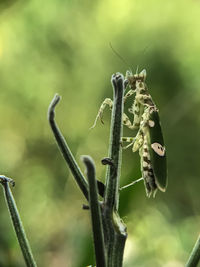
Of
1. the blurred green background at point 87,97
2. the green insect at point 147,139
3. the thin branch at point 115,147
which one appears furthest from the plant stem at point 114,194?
the blurred green background at point 87,97

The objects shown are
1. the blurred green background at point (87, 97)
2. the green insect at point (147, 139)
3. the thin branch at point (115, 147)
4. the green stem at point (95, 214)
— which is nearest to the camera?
the green stem at point (95, 214)

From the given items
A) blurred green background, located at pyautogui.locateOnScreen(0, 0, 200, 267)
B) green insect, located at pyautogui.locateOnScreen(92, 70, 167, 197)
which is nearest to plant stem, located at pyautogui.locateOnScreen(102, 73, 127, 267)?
green insect, located at pyautogui.locateOnScreen(92, 70, 167, 197)

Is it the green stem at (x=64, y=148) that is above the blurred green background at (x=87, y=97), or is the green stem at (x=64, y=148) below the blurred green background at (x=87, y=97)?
below

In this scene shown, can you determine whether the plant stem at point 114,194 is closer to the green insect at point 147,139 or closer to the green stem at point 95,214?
the green stem at point 95,214

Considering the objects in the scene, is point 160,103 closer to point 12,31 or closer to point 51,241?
point 51,241

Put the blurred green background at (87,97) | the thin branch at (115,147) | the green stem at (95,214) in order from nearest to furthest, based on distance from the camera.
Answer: the green stem at (95,214) → the thin branch at (115,147) → the blurred green background at (87,97)

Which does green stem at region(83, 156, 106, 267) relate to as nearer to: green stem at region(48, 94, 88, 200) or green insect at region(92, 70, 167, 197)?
green stem at region(48, 94, 88, 200)

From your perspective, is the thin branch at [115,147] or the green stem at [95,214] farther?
the thin branch at [115,147]

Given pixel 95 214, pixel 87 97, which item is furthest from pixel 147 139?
pixel 87 97

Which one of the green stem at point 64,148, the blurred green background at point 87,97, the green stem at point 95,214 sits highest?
the blurred green background at point 87,97
